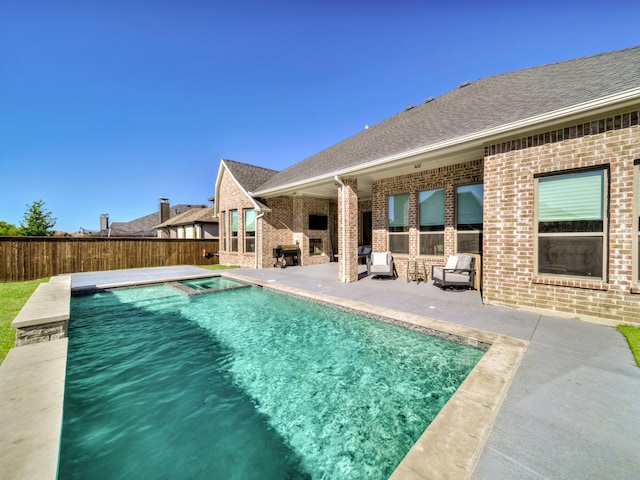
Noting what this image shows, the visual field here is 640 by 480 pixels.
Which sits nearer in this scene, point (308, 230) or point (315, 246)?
point (308, 230)

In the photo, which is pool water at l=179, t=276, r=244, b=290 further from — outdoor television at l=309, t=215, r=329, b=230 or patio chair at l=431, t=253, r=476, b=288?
patio chair at l=431, t=253, r=476, b=288

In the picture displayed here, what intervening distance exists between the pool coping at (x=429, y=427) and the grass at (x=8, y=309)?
0.85m

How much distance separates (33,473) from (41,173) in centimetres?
4818

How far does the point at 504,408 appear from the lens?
2.23m

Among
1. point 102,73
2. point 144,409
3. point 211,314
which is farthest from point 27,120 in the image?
point 144,409


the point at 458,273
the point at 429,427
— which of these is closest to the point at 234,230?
the point at 458,273

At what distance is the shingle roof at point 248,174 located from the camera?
1388 centimetres

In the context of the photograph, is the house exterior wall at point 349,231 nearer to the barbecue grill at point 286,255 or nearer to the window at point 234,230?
the barbecue grill at point 286,255

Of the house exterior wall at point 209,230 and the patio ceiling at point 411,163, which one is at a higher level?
the patio ceiling at point 411,163

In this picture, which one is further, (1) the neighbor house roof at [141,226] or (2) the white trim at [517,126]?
(1) the neighbor house roof at [141,226]

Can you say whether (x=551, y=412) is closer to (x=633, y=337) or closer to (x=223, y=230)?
(x=633, y=337)

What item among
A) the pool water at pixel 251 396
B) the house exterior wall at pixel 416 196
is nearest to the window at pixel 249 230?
the house exterior wall at pixel 416 196

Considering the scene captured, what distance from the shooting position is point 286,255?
13.2 m

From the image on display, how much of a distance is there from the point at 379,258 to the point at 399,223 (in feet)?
4.78
